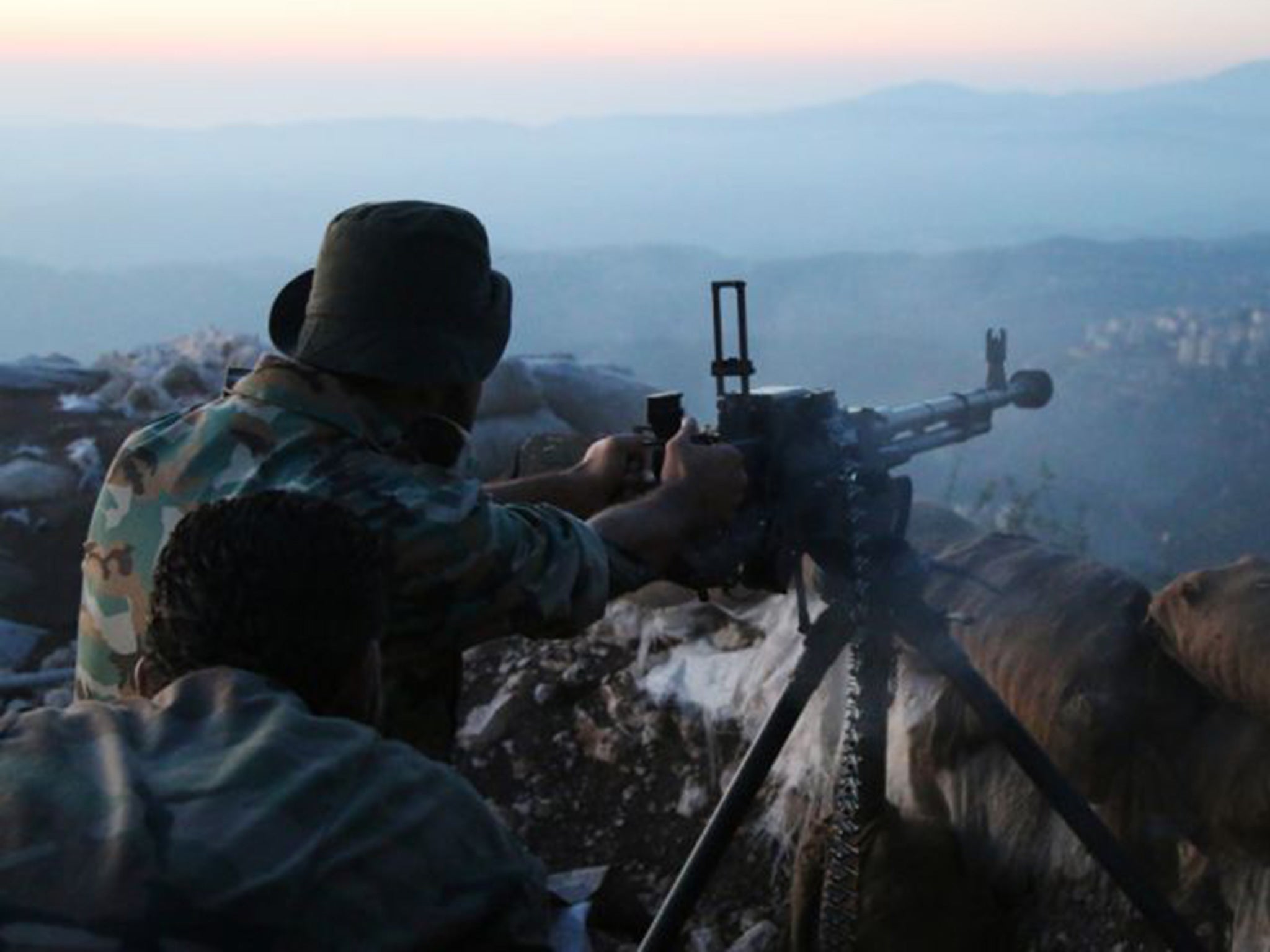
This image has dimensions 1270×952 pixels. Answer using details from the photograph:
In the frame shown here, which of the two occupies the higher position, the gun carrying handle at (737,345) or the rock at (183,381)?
the gun carrying handle at (737,345)

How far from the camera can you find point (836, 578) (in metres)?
2.74

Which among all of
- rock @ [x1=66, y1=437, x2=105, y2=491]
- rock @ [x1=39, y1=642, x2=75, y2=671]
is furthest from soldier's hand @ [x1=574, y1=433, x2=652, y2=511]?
rock @ [x1=66, y1=437, x2=105, y2=491]

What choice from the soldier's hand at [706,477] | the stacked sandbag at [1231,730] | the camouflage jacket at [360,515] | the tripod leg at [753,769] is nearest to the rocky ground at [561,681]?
the stacked sandbag at [1231,730]

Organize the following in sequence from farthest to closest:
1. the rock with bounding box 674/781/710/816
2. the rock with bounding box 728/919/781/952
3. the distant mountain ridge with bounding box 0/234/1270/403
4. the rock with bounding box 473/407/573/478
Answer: the distant mountain ridge with bounding box 0/234/1270/403, the rock with bounding box 473/407/573/478, the rock with bounding box 674/781/710/816, the rock with bounding box 728/919/781/952

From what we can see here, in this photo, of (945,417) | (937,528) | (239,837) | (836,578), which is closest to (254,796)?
(239,837)

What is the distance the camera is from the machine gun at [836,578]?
259 cm

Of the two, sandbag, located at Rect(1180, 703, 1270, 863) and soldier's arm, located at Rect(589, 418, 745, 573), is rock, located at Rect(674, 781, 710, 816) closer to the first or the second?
sandbag, located at Rect(1180, 703, 1270, 863)

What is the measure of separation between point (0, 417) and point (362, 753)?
Result: 6487mm

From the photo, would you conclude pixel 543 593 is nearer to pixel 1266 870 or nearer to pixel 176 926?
pixel 176 926

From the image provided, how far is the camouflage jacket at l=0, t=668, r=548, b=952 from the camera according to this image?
45.4 inches

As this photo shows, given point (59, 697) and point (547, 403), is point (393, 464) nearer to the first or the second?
point (59, 697)

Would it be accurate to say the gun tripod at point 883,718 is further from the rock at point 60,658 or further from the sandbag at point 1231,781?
the rock at point 60,658

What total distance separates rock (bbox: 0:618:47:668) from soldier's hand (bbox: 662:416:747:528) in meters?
4.01

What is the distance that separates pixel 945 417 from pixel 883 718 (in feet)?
2.28
